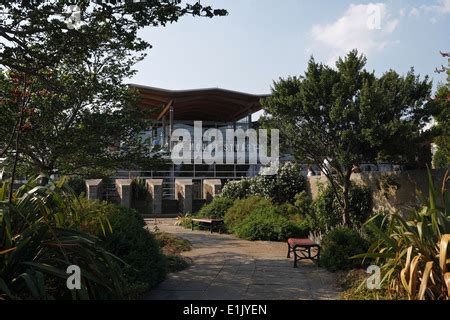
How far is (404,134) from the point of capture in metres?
8.51

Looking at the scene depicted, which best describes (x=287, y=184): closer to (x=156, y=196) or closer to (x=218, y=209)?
(x=218, y=209)

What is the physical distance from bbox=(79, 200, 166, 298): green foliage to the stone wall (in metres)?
5.83

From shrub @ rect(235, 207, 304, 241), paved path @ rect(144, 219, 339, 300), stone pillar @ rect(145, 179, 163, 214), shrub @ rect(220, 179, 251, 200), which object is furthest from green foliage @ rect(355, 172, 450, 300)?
stone pillar @ rect(145, 179, 163, 214)

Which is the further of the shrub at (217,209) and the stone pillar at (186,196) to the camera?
the stone pillar at (186,196)

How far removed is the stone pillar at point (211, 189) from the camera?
60.2 feet

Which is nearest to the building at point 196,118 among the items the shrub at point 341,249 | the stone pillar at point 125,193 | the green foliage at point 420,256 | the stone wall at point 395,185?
the stone pillar at point 125,193

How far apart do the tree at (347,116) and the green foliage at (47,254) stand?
21.1ft

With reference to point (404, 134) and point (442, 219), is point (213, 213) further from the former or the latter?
point (442, 219)

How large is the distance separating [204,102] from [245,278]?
26733 mm

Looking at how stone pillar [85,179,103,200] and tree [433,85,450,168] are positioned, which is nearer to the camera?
tree [433,85,450,168]

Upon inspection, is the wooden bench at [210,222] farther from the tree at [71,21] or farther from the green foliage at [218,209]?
the tree at [71,21]

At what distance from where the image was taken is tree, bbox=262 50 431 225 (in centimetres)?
880

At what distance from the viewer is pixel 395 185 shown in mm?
10172

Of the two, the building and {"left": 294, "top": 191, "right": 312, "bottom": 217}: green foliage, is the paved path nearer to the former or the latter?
{"left": 294, "top": 191, "right": 312, "bottom": 217}: green foliage
